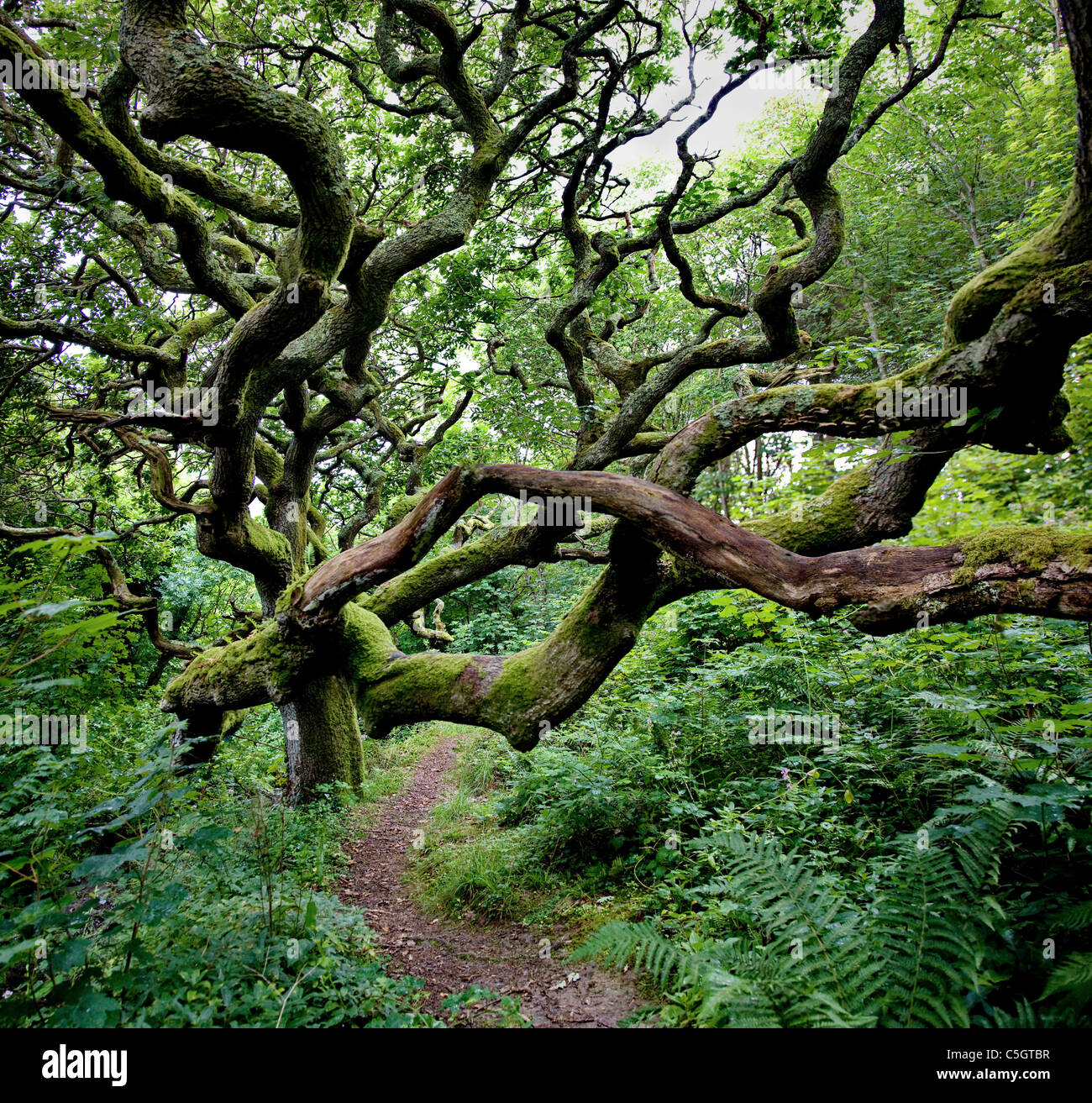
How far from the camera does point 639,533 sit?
3.86 meters

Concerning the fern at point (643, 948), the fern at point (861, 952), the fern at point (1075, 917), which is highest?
the fern at point (1075, 917)

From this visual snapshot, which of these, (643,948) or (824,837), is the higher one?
(824,837)

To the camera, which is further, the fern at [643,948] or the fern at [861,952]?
the fern at [643,948]

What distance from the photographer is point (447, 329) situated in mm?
8867

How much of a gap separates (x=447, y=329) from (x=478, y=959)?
8.03 metres

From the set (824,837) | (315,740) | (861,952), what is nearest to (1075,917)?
(861,952)

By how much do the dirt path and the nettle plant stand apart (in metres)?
1.61

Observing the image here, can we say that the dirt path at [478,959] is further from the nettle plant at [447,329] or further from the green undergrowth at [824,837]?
the nettle plant at [447,329]

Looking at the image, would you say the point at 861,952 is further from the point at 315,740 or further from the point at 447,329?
the point at 447,329

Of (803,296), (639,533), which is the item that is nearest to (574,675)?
(639,533)

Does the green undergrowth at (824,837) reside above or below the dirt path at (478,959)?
above

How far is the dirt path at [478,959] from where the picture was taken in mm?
3482

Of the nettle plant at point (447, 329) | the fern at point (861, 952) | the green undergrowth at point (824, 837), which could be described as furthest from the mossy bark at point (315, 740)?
the fern at point (861, 952)

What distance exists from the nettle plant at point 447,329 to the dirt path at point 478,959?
161 cm
